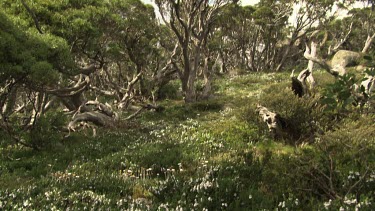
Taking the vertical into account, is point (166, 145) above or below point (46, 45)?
below

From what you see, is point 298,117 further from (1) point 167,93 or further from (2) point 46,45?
(1) point 167,93

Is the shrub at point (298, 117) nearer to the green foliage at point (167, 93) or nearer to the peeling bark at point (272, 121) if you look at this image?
the peeling bark at point (272, 121)

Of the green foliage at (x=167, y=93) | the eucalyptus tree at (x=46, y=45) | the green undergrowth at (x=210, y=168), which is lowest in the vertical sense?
the green foliage at (x=167, y=93)

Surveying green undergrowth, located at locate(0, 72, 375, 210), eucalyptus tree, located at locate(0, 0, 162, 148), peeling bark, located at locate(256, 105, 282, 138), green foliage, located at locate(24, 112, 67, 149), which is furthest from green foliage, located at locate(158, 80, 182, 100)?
green foliage, located at locate(24, 112, 67, 149)

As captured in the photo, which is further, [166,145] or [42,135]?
[166,145]

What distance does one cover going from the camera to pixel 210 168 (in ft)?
26.3

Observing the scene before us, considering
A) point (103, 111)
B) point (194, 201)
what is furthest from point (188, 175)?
point (103, 111)

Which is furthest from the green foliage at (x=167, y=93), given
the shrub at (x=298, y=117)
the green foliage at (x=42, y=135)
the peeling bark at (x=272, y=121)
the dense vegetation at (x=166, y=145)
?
the green foliage at (x=42, y=135)

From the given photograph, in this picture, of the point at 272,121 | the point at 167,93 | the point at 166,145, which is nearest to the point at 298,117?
the point at 272,121

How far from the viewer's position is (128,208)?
6.05 meters

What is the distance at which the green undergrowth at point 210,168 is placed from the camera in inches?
250

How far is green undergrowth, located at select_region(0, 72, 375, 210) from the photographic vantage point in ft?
20.8

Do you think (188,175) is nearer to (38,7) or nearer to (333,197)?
(333,197)

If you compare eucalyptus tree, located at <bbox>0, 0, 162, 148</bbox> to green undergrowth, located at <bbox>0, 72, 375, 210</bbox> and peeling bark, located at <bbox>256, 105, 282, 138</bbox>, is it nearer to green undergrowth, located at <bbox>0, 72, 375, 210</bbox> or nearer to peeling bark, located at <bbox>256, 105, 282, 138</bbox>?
green undergrowth, located at <bbox>0, 72, 375, 210</bbox>
